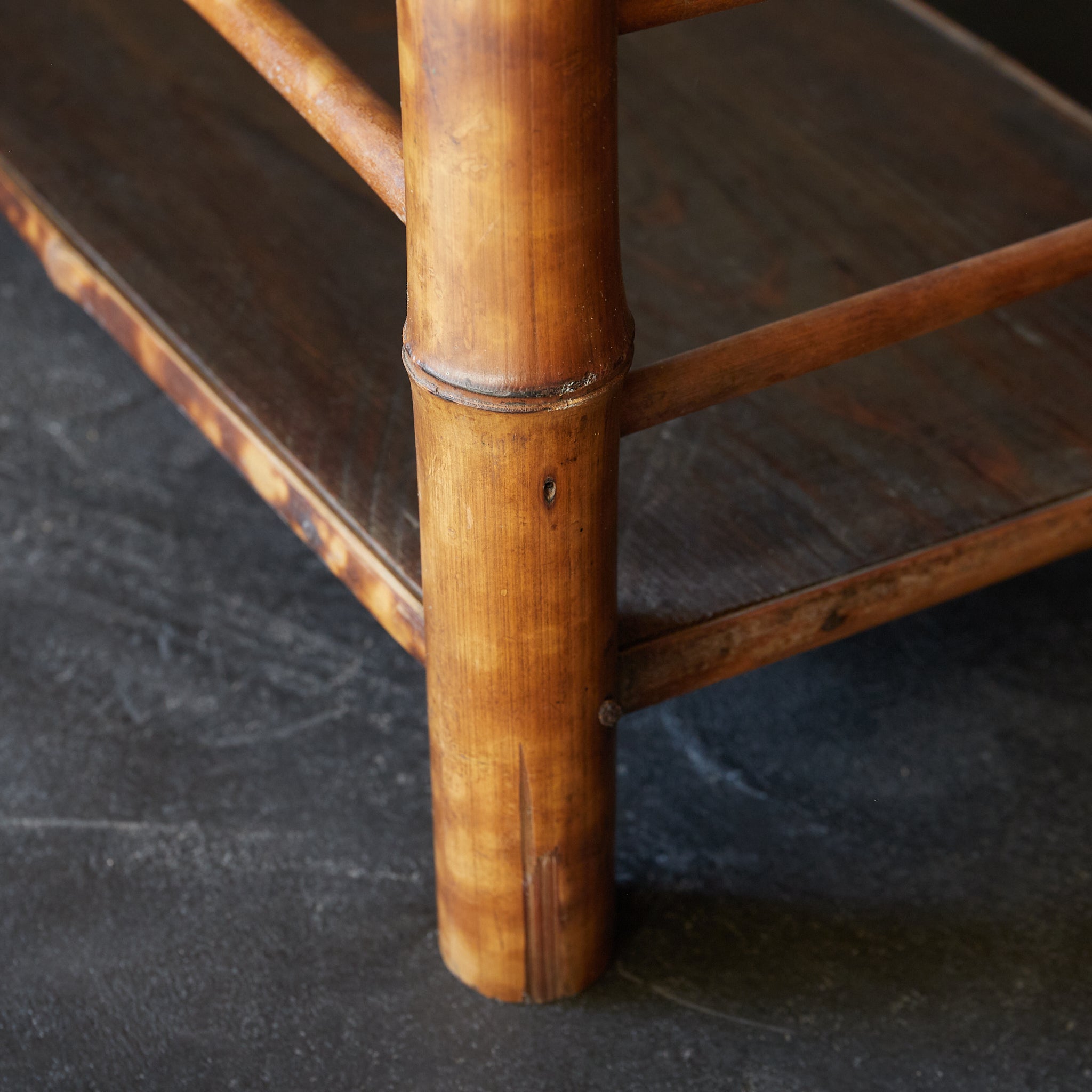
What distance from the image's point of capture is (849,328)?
74cm

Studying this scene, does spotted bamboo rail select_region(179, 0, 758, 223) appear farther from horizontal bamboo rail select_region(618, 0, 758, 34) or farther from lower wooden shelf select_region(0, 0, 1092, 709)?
lower wooden shelf select_region(0, 0, 1092, 709)

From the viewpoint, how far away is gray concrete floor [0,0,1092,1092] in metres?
0.87

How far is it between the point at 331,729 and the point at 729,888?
307mm

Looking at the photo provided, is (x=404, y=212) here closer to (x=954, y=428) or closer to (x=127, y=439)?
(x=954, y=428)

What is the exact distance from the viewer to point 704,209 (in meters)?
1.15

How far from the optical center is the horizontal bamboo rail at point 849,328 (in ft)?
2.31

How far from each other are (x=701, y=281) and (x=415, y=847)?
1.45 feet

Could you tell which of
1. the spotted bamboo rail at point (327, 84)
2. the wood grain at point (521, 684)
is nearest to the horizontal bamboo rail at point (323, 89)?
the spotted bamboo rail at point (327, 84)

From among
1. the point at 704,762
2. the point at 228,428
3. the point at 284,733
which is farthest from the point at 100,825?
the point at 704,762

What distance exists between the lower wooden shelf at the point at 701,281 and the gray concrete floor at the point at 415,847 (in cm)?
20

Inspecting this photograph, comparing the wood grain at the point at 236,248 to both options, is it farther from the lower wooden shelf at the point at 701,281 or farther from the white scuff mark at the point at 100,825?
the white scuff mark at the point at 100,825

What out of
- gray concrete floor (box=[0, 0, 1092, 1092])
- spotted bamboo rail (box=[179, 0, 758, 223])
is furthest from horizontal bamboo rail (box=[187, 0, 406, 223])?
gray concrete floor (box=[0, 0, 1092, 1092])

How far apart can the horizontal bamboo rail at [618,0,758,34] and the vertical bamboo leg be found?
0.08ft

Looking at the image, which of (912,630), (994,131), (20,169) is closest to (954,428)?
(912,630)
